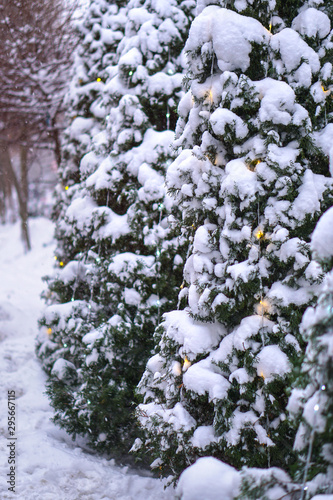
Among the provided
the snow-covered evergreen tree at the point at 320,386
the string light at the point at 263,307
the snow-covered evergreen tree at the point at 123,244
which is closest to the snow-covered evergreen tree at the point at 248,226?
the string light at the point at 263,307

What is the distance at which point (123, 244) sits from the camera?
4707 millimetres

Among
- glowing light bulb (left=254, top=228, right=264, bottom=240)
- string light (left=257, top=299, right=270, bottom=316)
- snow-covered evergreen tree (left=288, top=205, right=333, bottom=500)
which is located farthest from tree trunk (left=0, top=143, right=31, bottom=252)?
snow-covered evergreen tree (left=288, top=205, right=333, bottom=500)

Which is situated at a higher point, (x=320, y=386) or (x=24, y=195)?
(x=24, y=195)

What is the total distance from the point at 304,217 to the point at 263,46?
4.62 feet

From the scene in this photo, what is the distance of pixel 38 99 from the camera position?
7.77m

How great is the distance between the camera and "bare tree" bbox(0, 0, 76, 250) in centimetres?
714

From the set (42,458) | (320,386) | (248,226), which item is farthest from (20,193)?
(320,386)

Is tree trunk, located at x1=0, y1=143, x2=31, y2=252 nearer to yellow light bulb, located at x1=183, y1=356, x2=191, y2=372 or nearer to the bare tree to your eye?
the bare tree

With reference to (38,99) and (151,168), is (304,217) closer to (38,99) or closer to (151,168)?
(151,168)

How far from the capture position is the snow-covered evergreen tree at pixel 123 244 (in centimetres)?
431

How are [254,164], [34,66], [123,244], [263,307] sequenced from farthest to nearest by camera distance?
[34,66] < [123,244] < [254,164] < [263,307]

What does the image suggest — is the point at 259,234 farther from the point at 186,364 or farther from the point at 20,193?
the point at 20,193

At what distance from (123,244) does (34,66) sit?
192 inches

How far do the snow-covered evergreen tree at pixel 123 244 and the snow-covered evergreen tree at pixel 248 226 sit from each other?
1.07 metres
